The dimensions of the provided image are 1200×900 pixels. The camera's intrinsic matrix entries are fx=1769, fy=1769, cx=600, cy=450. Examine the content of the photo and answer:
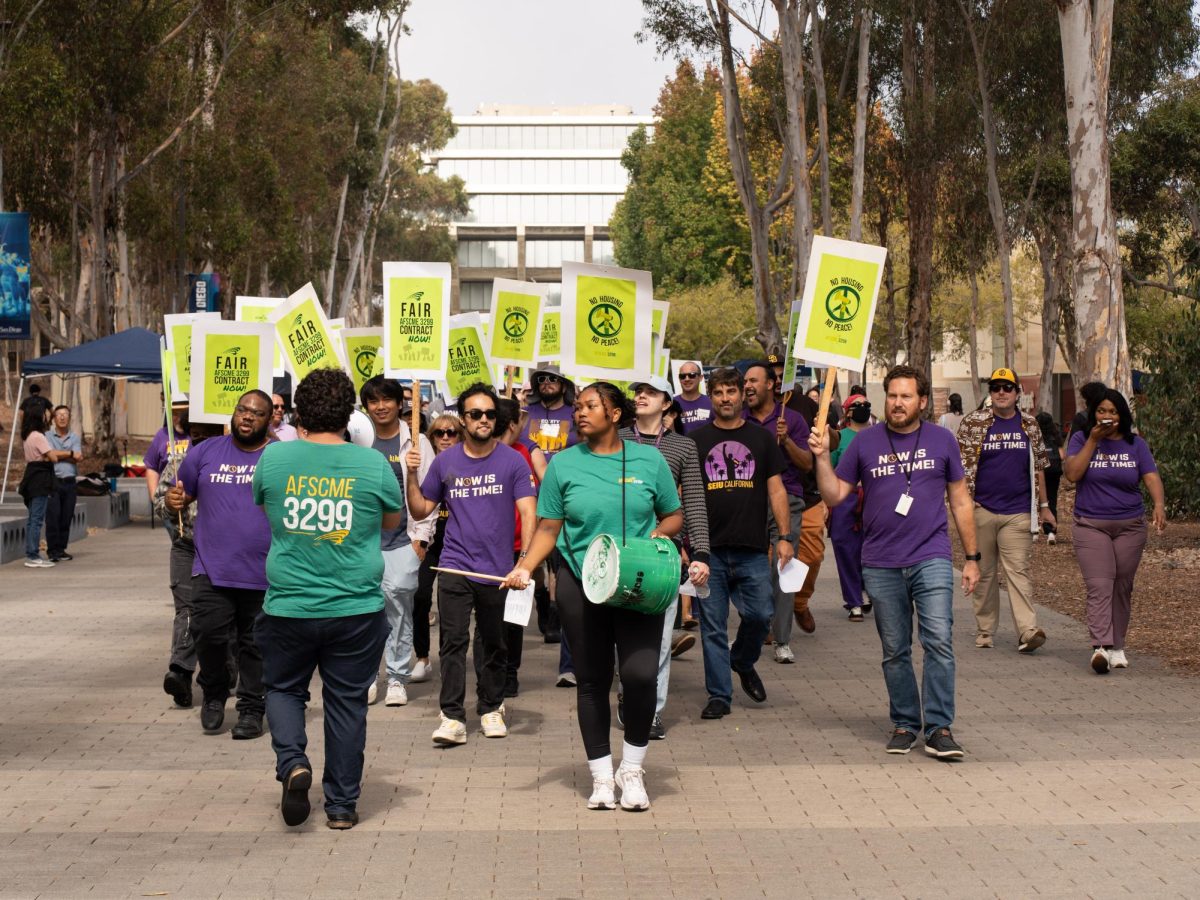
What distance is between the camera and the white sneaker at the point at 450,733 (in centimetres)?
820

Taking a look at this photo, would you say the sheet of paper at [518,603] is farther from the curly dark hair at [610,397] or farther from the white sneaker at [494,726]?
the white sneaker at [494,726]

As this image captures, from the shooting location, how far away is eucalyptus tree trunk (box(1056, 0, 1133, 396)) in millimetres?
17219

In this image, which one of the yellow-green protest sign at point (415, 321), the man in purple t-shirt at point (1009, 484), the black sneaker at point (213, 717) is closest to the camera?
the black sneaker at point (213, 717)

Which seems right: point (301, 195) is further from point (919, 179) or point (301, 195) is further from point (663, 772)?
point (663, 772)

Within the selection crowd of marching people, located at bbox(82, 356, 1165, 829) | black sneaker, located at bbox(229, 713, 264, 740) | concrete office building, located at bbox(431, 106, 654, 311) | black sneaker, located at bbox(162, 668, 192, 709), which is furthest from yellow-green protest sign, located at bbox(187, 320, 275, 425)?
concrete office building, located at bbox(431, 106, 654, 311)

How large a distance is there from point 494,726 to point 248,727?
1188 mm

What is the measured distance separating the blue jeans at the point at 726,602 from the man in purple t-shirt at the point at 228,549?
7.37 ft

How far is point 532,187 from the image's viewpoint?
14150cm

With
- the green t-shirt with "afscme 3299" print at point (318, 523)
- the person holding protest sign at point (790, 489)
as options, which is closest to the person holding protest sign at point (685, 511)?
the person holding protest sign at point (790, 489)

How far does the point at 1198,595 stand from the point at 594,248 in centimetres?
12279

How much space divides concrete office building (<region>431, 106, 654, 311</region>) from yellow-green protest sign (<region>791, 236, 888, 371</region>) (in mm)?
120538

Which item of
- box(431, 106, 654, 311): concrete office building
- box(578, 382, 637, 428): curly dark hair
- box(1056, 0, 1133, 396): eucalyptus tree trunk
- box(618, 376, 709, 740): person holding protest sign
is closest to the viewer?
box(578, 382, 637, 428): curly dark hair

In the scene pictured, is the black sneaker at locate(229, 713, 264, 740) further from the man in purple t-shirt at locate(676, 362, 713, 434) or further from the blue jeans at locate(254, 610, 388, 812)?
the man in purple t-shirt at locate(676, 362, 713, 434)

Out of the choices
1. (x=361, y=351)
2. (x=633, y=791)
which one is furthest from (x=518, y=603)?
(x=361, y=351)
